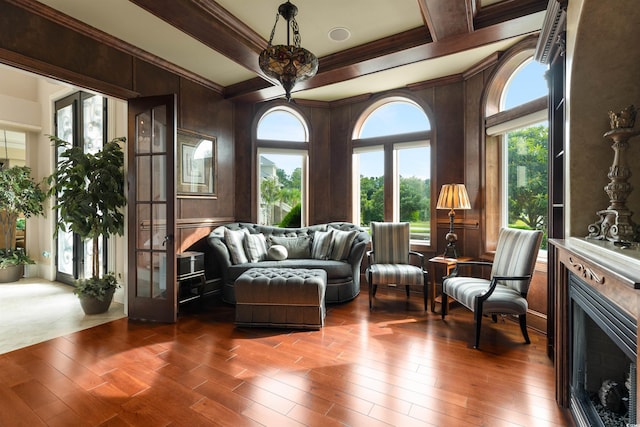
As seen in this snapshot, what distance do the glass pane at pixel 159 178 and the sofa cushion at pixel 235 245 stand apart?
3.22 ft

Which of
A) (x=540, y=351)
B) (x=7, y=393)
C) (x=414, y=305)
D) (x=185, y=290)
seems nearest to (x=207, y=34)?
(x=185, y=290)

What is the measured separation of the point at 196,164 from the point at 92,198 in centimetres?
127

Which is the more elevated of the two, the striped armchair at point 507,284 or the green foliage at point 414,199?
the green foliage at point 414,199

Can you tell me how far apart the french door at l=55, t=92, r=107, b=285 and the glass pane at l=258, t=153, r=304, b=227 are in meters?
2.26

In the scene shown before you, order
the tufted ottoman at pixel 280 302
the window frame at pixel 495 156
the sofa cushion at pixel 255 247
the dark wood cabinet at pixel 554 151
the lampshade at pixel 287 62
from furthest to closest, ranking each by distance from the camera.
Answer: the sofa cushion at pixel 255 247, the window frame at pixel 495 156, the tufted ottoman at pixel 280 302, the dark wood cabinet at pixel 554 151, the lampshade at pixel 287 62

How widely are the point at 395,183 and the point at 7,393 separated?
15.1 ft

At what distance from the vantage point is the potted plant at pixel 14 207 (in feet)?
15.7

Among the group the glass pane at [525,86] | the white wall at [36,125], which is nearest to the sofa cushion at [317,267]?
the glass pane at [525,86]

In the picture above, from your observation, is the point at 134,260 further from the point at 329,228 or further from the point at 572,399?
the point at 572,399

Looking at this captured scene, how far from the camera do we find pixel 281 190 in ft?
17.2

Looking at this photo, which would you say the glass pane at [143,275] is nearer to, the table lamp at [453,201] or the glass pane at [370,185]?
the glass pane at [370,185]

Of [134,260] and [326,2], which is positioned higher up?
[326,2]

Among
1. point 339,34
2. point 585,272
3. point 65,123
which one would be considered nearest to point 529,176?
point 585,272

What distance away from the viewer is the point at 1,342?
9.11 feet
